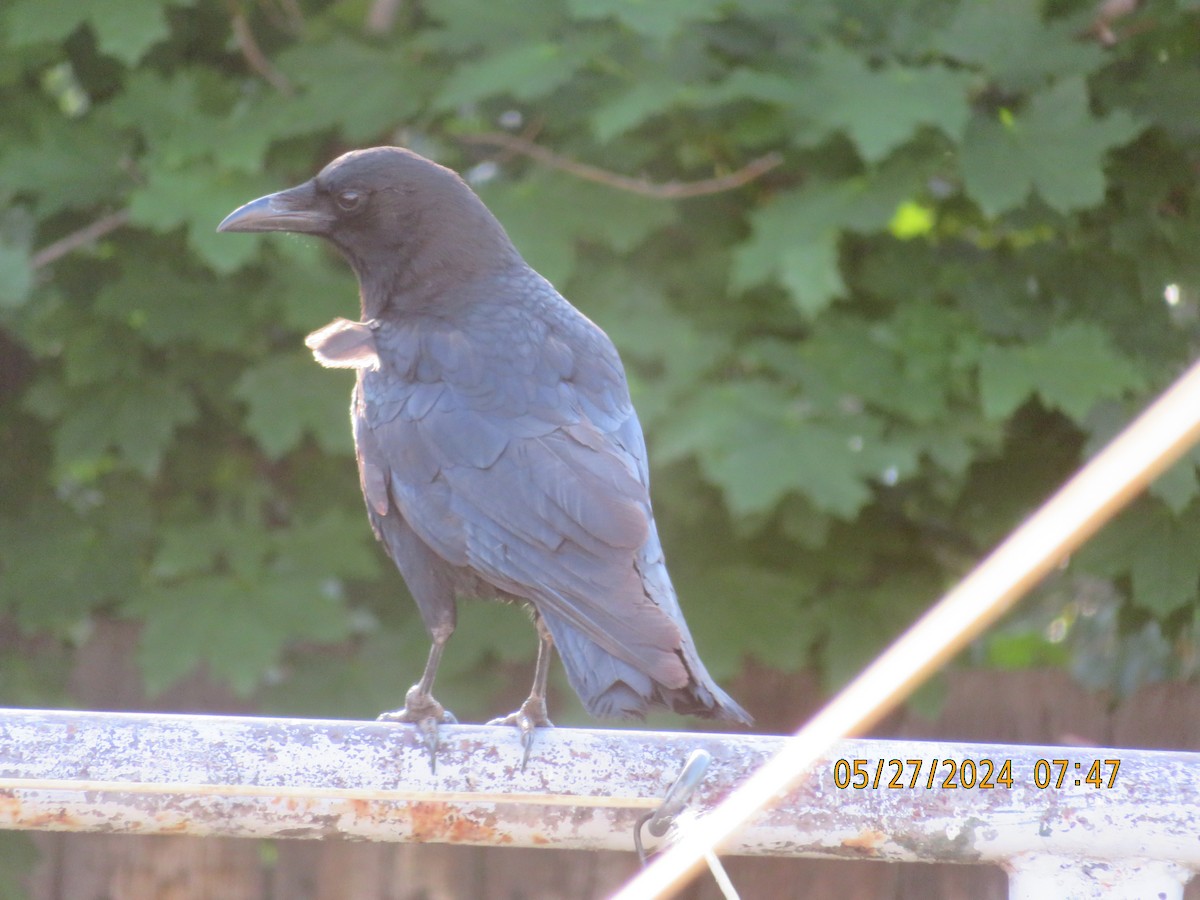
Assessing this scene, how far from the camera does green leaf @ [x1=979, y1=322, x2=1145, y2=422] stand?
133 inches

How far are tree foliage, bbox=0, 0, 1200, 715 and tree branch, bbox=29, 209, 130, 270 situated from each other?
0.03 m

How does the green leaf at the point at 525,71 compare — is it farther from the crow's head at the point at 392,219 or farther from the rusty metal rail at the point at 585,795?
the rusty metal rail at the point at 585,795

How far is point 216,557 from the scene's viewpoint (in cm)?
387

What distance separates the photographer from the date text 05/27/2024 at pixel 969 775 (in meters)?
1.86

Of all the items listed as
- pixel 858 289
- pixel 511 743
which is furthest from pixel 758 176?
pixel 511 743

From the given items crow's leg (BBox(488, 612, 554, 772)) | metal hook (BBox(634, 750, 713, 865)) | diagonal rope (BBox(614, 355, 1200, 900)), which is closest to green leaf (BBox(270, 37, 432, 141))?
crow's leg (BBox(488, 612, 554, 772))

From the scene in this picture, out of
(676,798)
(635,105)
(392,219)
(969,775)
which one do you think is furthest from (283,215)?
(969,775)

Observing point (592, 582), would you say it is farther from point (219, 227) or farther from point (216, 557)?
point (216, 557)

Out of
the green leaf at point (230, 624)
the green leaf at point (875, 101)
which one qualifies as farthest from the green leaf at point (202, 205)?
the green leaf at point (875, 101)

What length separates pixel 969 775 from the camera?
1883mm

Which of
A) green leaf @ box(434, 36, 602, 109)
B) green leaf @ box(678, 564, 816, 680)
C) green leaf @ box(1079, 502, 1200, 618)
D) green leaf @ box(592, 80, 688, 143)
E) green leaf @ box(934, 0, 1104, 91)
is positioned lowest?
green leaf @ box(678, 564, 816, 680)

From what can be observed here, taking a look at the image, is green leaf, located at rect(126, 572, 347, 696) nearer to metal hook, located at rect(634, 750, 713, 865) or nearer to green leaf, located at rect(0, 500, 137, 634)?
green leaf, located at rect(0, 500, 137, 634)

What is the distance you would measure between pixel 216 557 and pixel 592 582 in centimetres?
162

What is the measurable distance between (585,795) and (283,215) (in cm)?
187
